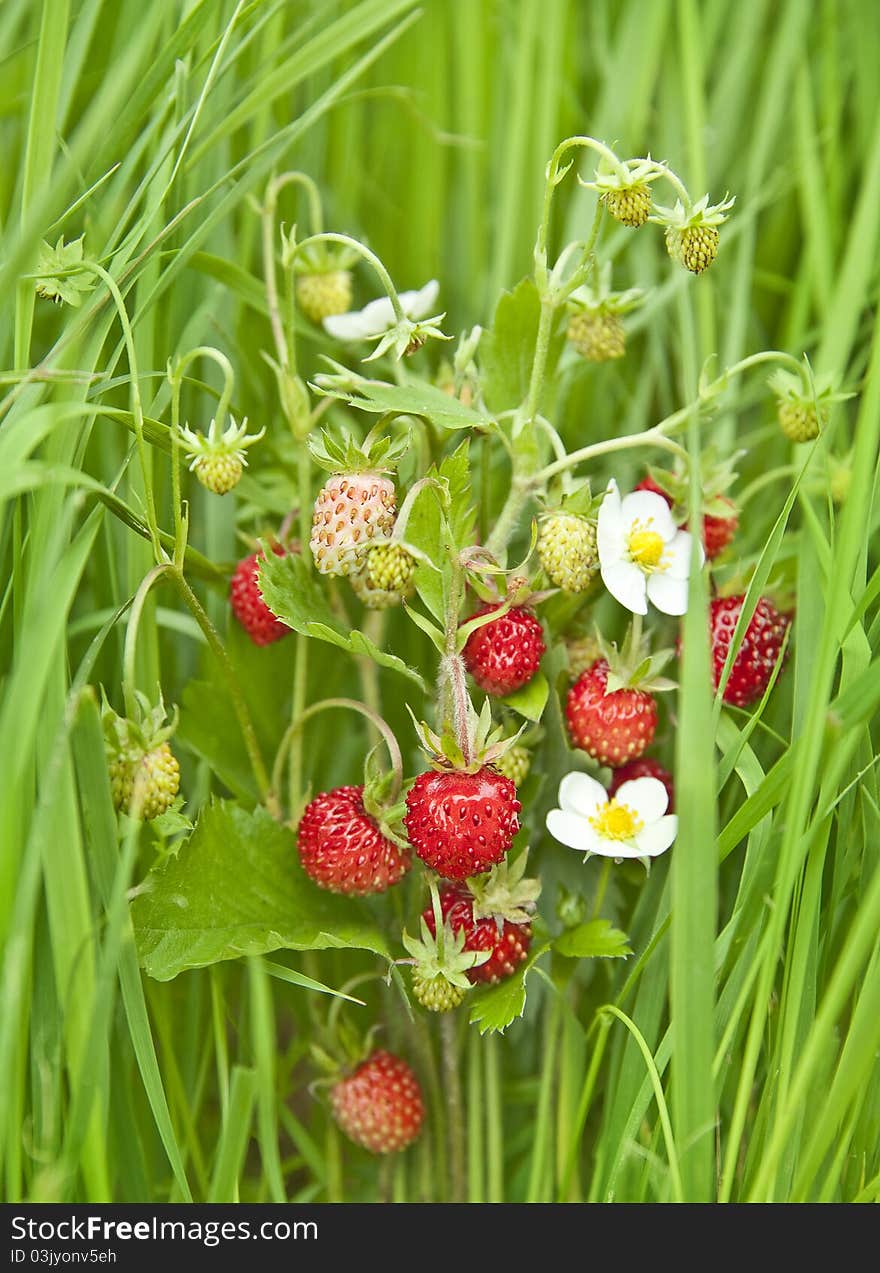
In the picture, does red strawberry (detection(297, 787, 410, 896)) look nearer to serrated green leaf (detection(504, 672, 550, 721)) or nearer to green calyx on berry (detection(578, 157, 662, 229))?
serrated green leaf (detection(504, 672, 550, 721))

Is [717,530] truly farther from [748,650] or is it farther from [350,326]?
[350,326]

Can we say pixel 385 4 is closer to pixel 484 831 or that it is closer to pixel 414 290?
pixel 414 290

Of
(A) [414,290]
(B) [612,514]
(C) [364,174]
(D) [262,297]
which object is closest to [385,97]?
(C) [364,174]

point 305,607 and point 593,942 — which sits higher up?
point 305,607

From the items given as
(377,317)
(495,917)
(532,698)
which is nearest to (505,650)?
(532,698)

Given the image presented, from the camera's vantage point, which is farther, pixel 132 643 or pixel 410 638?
pixel 410 638

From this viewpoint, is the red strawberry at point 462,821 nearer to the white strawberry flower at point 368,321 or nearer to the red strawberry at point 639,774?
the red strawberry at point 639,774

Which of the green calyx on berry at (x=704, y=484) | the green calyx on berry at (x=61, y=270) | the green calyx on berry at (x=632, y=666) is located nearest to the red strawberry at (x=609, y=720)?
the green calyx on berry at (x=632, y=666)
